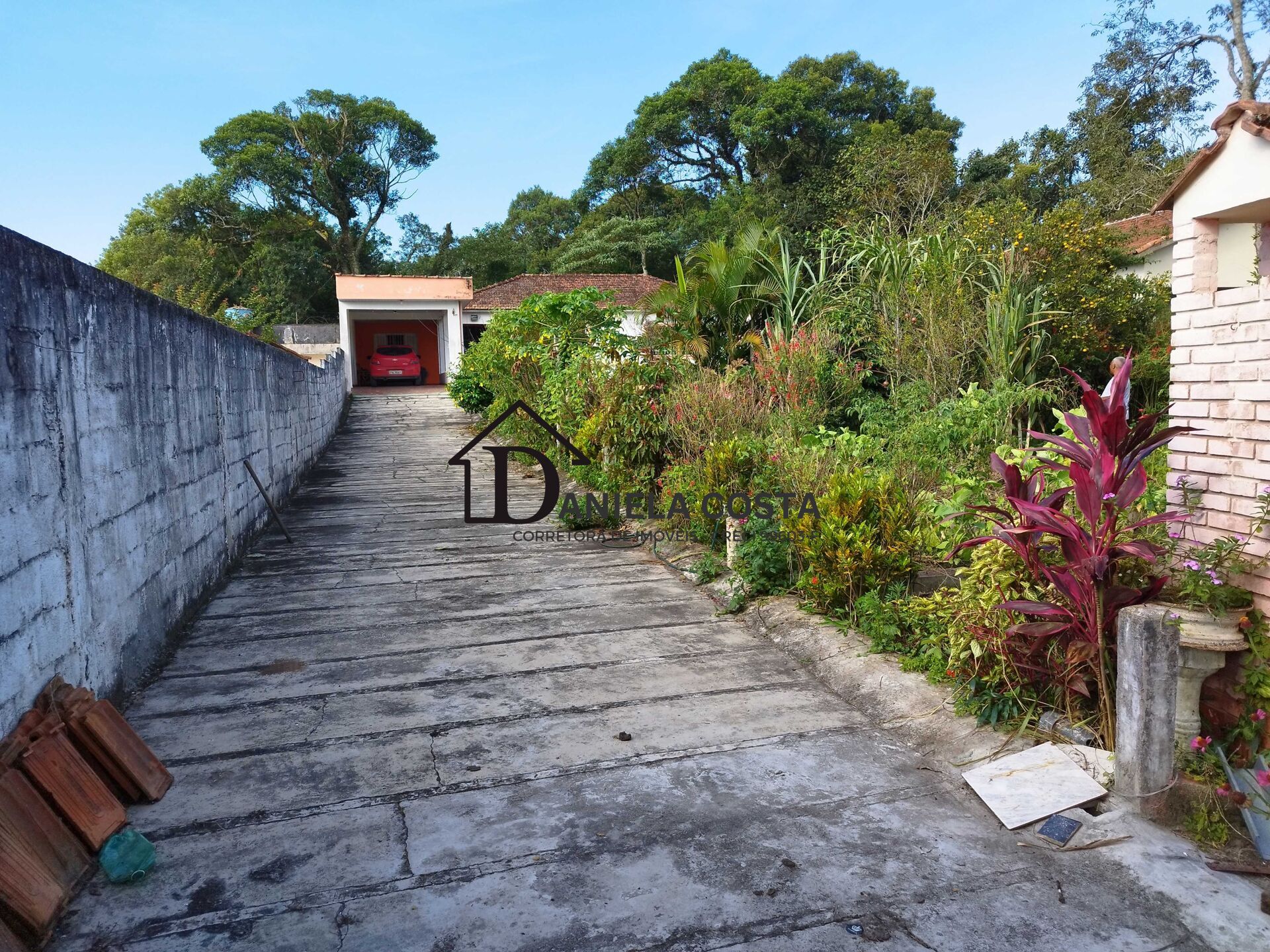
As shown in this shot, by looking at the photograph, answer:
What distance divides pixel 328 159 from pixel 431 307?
67.5 ft

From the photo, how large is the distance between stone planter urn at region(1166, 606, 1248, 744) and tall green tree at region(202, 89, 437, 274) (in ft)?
136

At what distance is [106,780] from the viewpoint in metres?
2.93

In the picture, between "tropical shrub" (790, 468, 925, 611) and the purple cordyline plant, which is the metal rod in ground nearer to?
"tropical shrub" (790, 468, 925, 611)

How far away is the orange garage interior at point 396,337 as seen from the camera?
29.3 metres

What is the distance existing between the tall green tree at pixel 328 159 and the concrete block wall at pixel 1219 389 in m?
40.9

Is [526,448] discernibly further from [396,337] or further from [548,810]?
[396,337]

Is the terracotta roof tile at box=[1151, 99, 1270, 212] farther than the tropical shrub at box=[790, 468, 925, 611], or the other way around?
the tropical shrub at box=[790, 468, 925, 611]

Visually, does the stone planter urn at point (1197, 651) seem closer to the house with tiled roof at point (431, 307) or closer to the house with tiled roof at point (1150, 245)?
the house with tiled roof at point (1150, 245)

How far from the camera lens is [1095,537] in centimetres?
309

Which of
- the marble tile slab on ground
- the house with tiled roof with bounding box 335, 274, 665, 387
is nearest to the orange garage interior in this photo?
the house with tiled roof with bounding box 335, 274, 665, 387

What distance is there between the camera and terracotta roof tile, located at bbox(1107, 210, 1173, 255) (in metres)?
12.3

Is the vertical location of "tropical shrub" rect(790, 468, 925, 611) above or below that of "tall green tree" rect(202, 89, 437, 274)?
below

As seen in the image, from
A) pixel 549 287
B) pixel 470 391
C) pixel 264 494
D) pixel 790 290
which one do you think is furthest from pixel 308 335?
pixel 264 494

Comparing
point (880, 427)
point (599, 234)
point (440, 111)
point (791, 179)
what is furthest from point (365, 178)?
point (880, 427)
